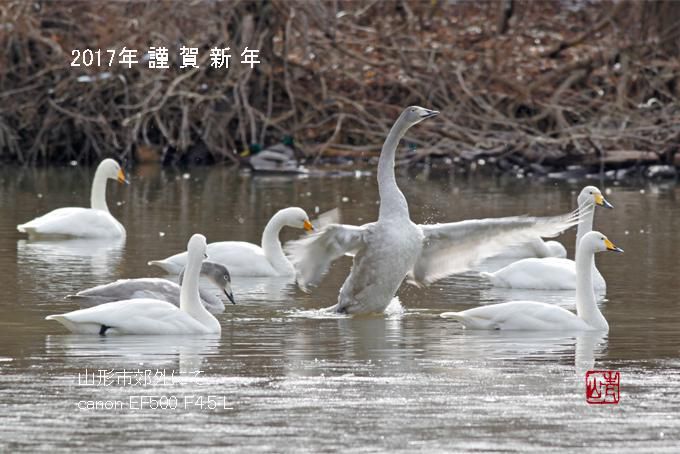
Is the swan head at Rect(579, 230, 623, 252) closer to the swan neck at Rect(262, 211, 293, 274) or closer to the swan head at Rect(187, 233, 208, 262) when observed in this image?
the swan head at Rect(187, 233, 208, 262)

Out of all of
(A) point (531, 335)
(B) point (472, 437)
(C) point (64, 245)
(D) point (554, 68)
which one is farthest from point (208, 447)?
(D) point (554, 68)

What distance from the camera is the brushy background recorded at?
24.5 m

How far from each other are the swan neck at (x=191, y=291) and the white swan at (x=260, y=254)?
3.06 m

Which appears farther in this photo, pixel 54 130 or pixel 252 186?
pixel 54 130

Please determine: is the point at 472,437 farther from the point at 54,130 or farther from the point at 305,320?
the point at 54,130

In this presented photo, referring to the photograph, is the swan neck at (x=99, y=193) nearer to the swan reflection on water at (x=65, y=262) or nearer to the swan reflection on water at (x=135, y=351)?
the swan reflection on water at (x=65, y=262)

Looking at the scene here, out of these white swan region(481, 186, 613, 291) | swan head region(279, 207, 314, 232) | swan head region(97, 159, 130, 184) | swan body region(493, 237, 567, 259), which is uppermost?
swan head region(97, 159, 130, 184)

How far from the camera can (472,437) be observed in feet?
21.7

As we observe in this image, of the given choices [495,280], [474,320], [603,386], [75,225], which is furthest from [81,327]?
[75,225]

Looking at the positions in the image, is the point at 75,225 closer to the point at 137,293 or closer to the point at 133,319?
the point at 137,293

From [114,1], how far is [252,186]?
6.04 meters

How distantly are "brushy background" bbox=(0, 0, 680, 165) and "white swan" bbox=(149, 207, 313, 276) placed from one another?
1058 centimetres

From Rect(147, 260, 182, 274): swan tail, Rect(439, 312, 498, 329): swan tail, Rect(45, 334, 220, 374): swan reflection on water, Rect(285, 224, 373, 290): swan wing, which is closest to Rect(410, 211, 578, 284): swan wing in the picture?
Rect(285, 224, 373, 290): swan wing

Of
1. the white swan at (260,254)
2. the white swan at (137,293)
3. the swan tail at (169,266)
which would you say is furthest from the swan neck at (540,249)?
the white swan at (137,293)
